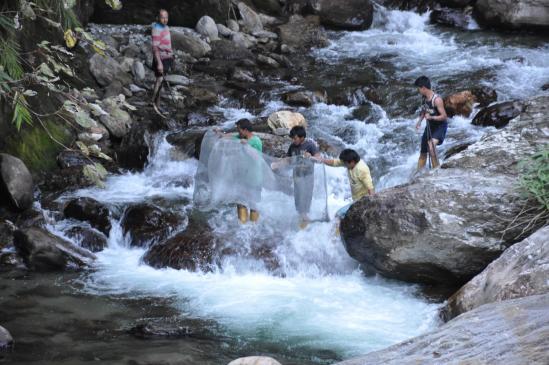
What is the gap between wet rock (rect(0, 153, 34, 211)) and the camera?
31.0 feet

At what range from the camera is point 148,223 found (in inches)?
365

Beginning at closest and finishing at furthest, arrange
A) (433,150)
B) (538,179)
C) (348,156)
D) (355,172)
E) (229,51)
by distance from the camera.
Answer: (538,179), (348,156), (355,172), (433,150), (229,51)

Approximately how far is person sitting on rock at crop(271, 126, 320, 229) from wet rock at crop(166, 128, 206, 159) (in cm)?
326

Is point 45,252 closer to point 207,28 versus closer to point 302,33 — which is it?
point 207,28

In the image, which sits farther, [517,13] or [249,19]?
[249,19]

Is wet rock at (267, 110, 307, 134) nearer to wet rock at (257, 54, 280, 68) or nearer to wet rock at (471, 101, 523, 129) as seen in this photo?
wet rock at (471, 101, 523, 129)

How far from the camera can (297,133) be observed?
27.1ft

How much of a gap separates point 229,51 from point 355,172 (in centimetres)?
831

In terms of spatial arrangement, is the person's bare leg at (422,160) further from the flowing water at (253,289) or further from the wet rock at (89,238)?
the wet rock at (89,238)

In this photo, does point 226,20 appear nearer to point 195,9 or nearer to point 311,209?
point 195,9

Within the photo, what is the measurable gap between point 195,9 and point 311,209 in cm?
948

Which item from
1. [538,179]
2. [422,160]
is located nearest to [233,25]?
[422,160]

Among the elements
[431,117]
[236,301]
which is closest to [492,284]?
[236,301]

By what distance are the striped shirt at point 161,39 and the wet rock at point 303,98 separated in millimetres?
2348
